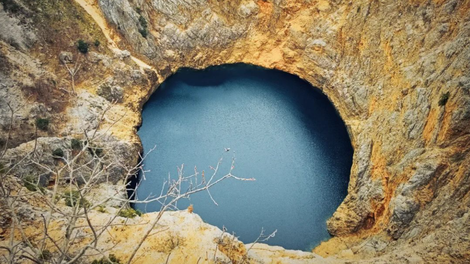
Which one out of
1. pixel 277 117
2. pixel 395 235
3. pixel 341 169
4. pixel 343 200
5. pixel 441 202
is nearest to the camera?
pixel 441 202

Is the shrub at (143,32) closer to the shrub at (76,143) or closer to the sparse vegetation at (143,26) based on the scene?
the sparse vegetation at (143,26)

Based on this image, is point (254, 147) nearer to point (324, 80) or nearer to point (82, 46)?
point (324, 80)

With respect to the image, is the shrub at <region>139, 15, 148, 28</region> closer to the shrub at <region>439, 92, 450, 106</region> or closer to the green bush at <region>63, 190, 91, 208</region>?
the green bush at <region>63, 190, 91, 208</region>

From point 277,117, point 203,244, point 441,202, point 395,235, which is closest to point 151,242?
point 203,244

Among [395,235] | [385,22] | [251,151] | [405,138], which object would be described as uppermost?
[385,22]

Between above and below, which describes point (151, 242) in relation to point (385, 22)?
below

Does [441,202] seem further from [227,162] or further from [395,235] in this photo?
[227,162]

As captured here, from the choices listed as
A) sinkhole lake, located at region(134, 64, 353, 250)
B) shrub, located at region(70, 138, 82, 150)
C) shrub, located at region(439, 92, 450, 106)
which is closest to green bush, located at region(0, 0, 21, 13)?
shrub, located at region(70, 138, 82, 150)

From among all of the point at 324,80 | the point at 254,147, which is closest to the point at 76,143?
the point at 254,147
